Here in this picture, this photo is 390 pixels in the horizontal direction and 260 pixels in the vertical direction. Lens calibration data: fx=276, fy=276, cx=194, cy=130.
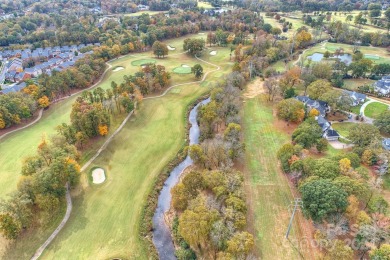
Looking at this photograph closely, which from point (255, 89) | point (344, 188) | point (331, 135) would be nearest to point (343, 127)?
point (331, 135)

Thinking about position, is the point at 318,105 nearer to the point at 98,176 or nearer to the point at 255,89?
the point at 255,89

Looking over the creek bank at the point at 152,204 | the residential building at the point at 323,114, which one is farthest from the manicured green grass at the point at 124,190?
the residential building at the point at 323,114

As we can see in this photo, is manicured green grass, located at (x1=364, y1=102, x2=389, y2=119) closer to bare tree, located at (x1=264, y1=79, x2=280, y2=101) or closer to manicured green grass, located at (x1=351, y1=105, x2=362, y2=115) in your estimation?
manicured green grass, located at (x1=351, y1=105, x2=362, y2=115)

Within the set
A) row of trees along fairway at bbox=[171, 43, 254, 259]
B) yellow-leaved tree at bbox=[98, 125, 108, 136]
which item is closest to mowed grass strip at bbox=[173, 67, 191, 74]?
row of trees along fairway at bbox=[171, 43, 254, 259]

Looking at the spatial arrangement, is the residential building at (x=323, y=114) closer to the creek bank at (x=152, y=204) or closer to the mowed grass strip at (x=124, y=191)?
the creek bank at (x=152, y=204)

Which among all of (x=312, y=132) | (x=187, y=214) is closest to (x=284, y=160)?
(x=312, y=132)

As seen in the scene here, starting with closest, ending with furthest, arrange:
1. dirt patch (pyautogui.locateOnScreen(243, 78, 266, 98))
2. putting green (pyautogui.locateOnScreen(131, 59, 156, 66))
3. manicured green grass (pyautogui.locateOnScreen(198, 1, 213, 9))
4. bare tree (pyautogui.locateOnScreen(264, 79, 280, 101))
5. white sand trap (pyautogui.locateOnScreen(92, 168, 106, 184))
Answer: white sand trap (pyautogui.locateOnScreen(92, 168, 106, 184)), bare tree (pyautogui.locateOnScreen(264, 79, 280, 101)), dirt patch (pyautogui.locateOnScreen(243, 78, 266, 98)), putting green (pyautogui.locateOnScreen(131, 59, 156, 66)), manicured green grass (pyautogui.locateOnScreen(198, 1, 213, 9))

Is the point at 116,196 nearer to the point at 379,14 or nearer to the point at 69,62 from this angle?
the point at 69,62
